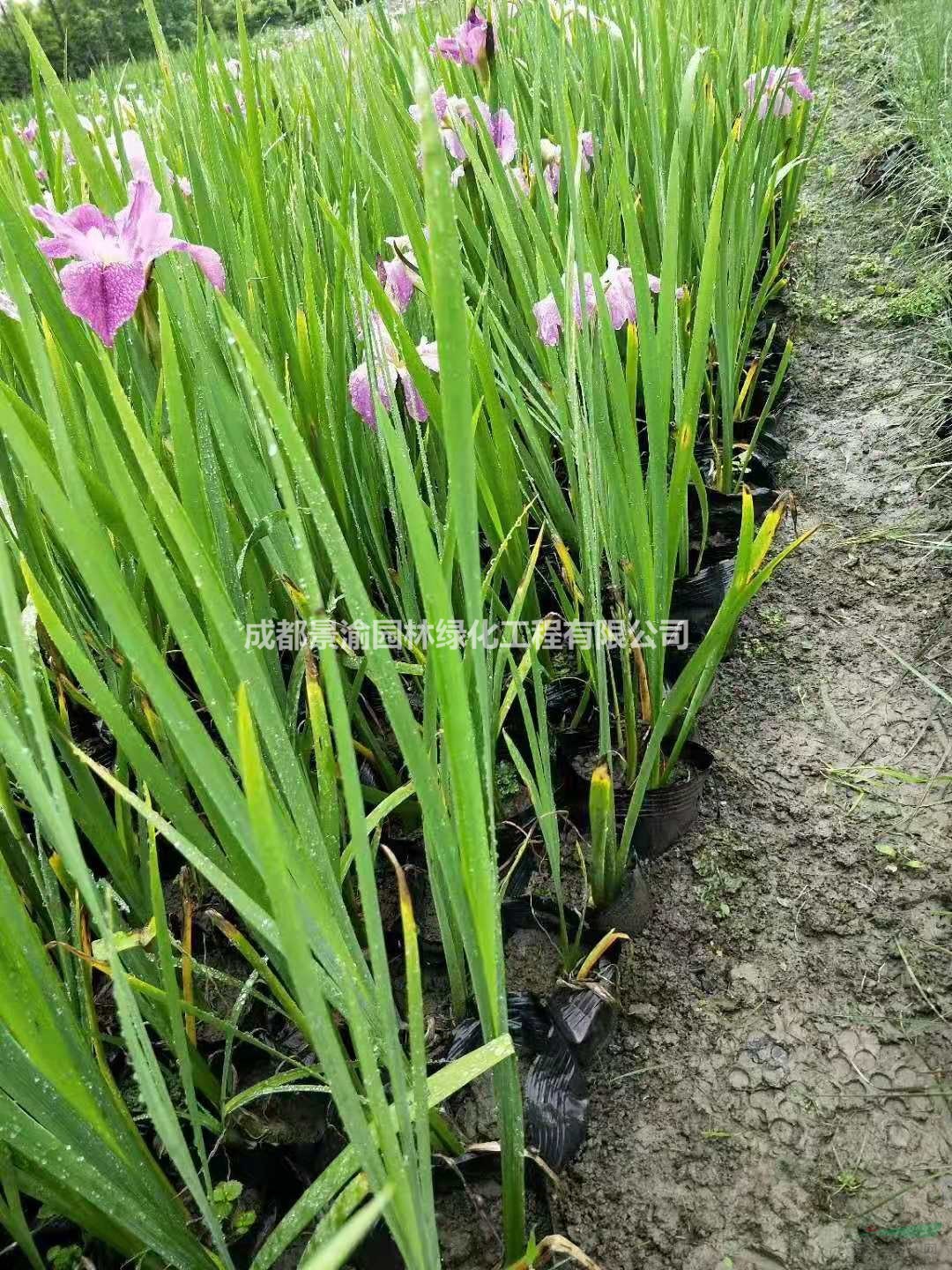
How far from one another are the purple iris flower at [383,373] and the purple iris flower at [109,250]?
0.19 m

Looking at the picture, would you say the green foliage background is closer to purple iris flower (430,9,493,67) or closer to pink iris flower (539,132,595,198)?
purple iris flower (430,9,493,67)

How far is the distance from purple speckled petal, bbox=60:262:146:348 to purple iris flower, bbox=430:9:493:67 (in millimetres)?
922

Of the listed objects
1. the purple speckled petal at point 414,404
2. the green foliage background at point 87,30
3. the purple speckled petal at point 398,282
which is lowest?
the purple speckled petal at point 414,404

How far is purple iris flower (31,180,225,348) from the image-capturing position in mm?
634

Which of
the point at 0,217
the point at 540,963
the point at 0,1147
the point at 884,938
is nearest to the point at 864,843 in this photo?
the point at 884,938

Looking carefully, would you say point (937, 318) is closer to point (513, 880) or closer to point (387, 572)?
point (387, 572)

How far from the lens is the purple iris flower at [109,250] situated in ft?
2.08

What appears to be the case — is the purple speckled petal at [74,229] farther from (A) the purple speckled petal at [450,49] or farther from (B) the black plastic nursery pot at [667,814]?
(A) the purple speckled petal at [450,49]

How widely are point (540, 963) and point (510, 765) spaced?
234 mm

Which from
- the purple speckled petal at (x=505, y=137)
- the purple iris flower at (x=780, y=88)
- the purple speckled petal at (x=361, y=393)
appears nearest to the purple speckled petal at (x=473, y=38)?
the purple speckled petal at (x=505, y=137)

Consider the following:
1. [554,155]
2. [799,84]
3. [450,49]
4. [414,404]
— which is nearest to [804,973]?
[414,404]

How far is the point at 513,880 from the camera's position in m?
0.81

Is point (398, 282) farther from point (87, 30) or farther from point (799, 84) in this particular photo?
point (87, 30)

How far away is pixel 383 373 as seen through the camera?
0.74m
